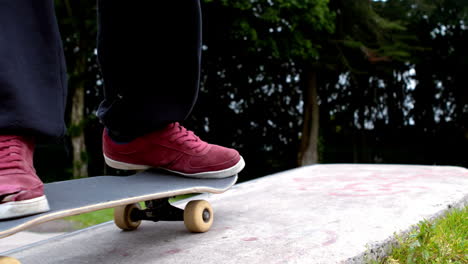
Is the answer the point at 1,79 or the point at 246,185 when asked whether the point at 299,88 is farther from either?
the point at 1,79

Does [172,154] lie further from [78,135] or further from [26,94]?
[78,135]

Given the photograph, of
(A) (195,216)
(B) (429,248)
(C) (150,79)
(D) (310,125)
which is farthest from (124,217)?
(D) (310,125)

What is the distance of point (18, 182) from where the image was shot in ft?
3.55

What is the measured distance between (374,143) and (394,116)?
111cm

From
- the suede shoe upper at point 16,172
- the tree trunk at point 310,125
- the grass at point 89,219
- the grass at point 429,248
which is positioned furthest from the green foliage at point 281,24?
the suede shoe upper at point 16,172

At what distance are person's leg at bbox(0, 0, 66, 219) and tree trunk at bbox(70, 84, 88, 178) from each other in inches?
359

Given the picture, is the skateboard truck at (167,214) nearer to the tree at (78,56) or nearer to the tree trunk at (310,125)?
the tree at (78,56)

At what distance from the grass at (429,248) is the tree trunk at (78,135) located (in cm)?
929

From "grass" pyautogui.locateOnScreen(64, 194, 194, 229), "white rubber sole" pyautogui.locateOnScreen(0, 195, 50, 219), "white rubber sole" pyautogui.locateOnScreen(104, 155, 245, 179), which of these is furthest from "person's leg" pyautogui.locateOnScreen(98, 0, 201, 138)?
"grass" pyautogui.locateOnScreen(64, 194, 194, 229)

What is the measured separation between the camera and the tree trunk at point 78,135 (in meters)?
9.92

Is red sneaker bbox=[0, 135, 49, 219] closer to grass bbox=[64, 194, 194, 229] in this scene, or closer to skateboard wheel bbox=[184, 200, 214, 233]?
skateboard wheel bbox=[184, 200, 214, 233]

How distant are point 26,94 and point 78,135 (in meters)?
9.35

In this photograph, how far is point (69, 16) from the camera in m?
9.11

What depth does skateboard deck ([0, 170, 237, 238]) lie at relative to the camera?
1.09 m
